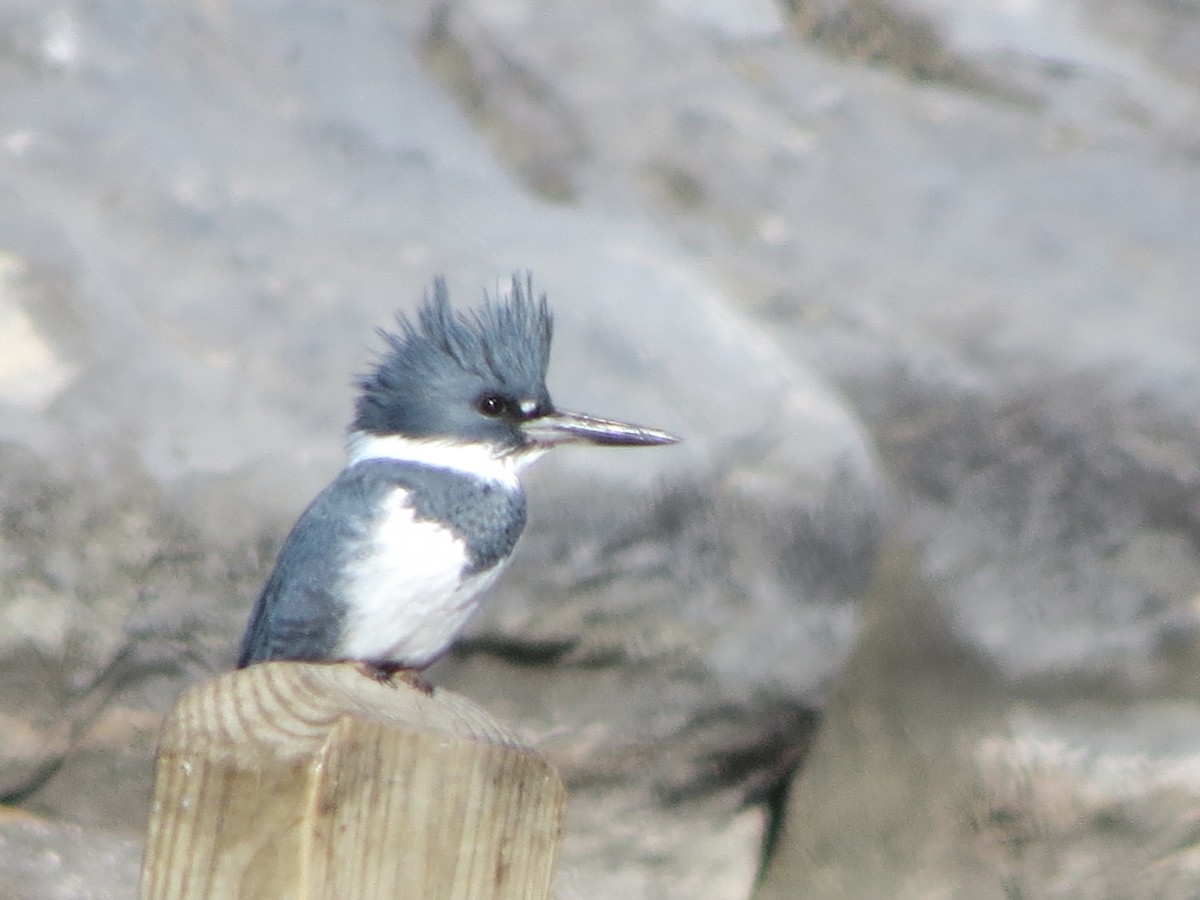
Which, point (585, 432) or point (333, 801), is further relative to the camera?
point (585, 432)

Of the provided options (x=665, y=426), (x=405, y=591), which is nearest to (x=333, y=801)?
(x=405, y=591)

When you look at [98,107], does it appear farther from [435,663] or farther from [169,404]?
[435,663]

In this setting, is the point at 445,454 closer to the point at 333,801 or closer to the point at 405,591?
the point at 405,591

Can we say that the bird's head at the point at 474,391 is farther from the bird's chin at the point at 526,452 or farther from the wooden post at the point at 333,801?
the wooden post at the point at 333,801

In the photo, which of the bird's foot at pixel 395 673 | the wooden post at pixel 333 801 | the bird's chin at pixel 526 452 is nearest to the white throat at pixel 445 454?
the bird's chin at pixel 526 452

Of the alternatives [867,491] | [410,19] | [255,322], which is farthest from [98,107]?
[867,491]

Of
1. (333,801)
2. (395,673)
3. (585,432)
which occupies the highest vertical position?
(333,801)
